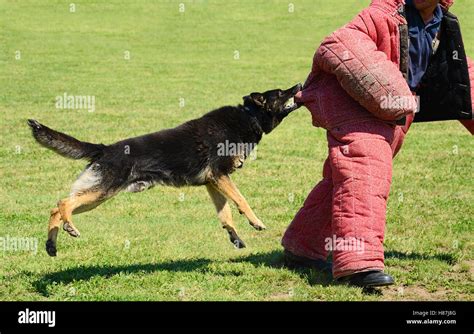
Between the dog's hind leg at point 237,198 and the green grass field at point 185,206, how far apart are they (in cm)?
31

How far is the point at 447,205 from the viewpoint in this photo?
348 inches

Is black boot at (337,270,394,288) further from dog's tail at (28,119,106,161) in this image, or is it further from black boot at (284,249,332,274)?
dog's tail at (28,119,106,161)

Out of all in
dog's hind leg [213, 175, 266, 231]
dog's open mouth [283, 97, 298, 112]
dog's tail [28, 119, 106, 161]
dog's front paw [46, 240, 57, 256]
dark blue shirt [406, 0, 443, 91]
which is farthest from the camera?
dog's open mouth [283, 97, 298, 112]

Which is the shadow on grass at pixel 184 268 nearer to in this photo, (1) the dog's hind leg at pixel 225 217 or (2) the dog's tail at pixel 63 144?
(1) the dog's hind leg at pixel 225 217

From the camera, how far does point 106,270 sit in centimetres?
632

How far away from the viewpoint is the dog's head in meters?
7.52

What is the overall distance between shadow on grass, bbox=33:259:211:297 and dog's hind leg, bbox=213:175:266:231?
1.71 feet

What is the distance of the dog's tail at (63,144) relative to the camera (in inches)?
247

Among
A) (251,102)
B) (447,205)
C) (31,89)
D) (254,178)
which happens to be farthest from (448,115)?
(31,89)

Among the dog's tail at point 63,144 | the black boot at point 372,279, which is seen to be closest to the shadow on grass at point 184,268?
the black boot at point 372,279

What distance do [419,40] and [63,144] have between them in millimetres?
2912

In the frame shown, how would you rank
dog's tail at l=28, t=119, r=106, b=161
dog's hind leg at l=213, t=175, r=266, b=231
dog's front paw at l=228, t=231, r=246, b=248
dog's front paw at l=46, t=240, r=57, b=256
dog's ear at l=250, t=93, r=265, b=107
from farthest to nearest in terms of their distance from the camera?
dog's ear at l=250, t=93, r=265, b=107 → dog's front paw at l=228, t=231, r=246, b=248 → dog's hind leg at l=213, t=175, r=266, b=231 → dog's tail at l=28, t=119, r=106, b=161 → dog's front paw at l=46, t=240, r=57, b=256

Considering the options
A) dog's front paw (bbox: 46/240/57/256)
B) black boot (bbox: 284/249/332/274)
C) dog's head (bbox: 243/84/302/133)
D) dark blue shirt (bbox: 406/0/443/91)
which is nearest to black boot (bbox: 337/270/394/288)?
black boot (bbox: 284/249/332/274)

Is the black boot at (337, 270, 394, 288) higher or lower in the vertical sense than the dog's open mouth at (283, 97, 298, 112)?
lower
